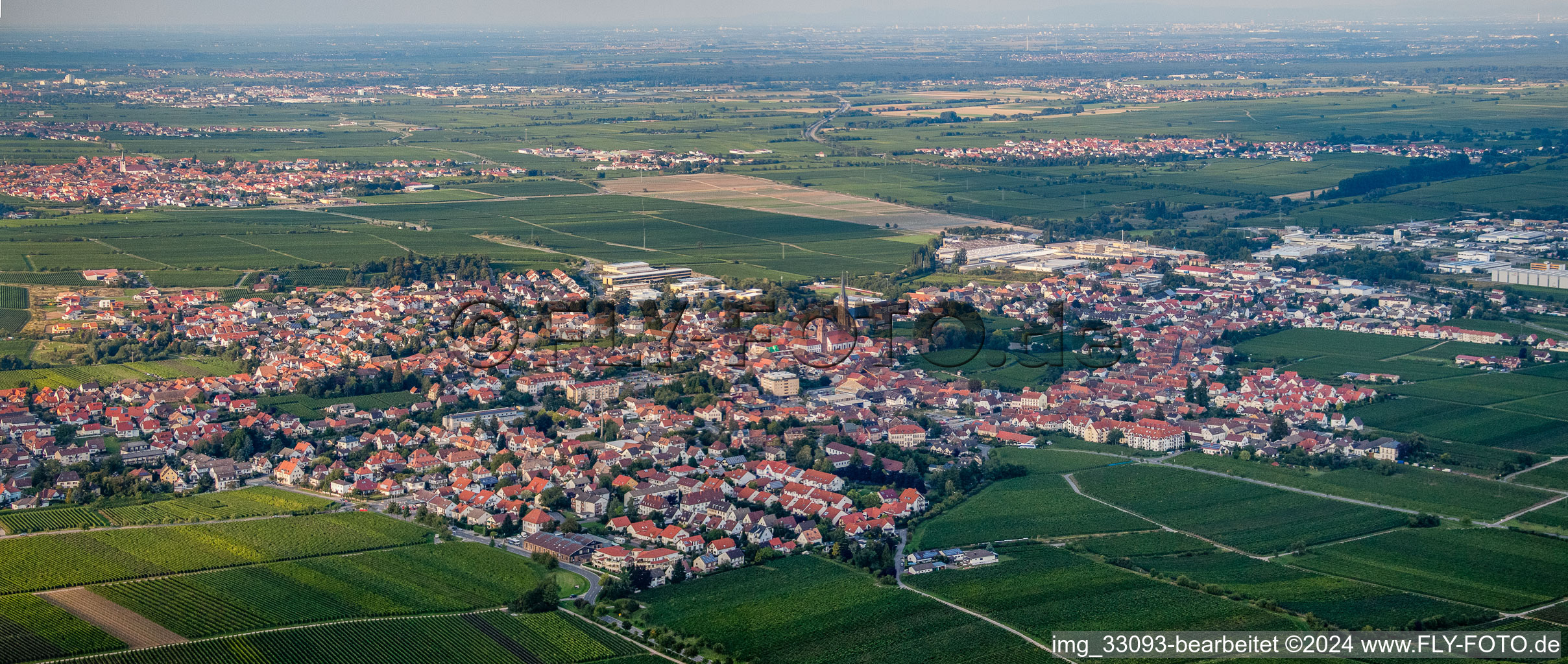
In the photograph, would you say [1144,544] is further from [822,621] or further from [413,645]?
[413,645]

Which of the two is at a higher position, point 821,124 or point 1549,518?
point 821,124

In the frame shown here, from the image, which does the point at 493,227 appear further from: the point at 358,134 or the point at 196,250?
the point at 358,134

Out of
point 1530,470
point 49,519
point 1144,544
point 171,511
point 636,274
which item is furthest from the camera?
point 636,274

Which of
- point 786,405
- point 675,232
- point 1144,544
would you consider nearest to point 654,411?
point 786,405

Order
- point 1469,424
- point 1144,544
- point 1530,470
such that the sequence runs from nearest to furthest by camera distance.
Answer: point 1144,544, point 1530,470, point 1469,424

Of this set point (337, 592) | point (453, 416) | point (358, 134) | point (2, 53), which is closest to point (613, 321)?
point (453, 416)

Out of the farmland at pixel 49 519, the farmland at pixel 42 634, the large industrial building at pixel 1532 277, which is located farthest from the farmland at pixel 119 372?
the large industrial building at pixel 1532 277

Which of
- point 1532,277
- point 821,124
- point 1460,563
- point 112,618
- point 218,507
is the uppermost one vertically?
point 821,124
